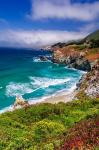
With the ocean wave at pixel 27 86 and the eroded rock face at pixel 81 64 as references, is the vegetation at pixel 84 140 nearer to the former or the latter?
the ocean wave at pixel 27 86

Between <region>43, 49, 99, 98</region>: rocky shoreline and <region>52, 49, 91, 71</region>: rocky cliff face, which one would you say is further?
<region>52, 49, 91, 71</region>: rocky cliff face

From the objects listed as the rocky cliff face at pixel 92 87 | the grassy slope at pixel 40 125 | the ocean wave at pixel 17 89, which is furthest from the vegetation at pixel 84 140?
the ocean wave at pixel 17 89

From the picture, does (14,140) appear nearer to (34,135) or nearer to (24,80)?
(34,135)

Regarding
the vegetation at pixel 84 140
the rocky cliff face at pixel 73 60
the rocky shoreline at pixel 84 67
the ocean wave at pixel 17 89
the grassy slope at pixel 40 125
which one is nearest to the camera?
the vegetation at pixel 84 140

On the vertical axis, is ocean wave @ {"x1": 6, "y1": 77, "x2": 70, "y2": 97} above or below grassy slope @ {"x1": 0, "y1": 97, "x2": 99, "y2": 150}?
below

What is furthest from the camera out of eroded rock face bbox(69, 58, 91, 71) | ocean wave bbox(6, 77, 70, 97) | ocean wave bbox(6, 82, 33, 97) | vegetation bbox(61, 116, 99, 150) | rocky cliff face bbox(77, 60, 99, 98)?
eroded rock face bbox(69, 58, 91, 71)

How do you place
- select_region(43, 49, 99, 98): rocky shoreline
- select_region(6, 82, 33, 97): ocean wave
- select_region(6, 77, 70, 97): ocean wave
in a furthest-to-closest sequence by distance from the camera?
select_region(6, 77, 70, 97): ocean wave → select_region(6, 82, 33, 97): ocean wave → select_region(43, 49, 99, 98): rocky shoreline

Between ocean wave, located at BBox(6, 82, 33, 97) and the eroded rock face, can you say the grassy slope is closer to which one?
ocean wave, located at BBox(6, 82, 33, 97)

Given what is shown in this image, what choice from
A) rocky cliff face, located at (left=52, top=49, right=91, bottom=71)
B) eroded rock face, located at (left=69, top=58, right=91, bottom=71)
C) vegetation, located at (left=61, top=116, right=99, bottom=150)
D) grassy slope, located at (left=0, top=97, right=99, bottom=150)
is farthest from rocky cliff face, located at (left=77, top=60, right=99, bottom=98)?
rocky cliff face, located at (left=52, top=49, right=91, bottom=71)
